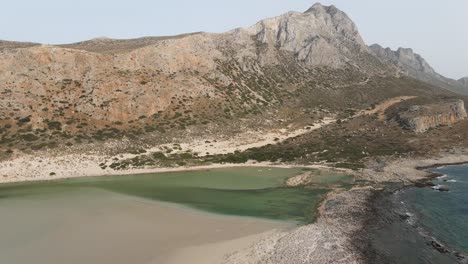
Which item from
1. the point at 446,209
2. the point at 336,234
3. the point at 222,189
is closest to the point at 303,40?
the point at 222,189

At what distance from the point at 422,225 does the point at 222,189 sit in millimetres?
29434


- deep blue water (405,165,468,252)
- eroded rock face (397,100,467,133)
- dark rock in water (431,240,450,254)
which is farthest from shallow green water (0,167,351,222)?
eroded rock face (397,100,467,133)

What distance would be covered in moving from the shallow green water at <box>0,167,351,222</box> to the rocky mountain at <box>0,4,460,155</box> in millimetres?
22099

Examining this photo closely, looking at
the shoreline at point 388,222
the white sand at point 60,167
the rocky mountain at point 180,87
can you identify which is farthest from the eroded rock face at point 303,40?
the shoreline at point 388,222

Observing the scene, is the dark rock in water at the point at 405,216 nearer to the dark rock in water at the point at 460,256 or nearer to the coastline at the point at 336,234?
the coastline at the point at 336,234

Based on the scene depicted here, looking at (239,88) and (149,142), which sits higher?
(239,88)

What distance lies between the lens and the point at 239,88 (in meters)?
134

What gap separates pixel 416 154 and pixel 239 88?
66130 mm

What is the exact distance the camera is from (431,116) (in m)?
108

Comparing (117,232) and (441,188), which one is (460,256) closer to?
(441,188)

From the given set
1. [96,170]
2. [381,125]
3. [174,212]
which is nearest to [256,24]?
[381,125]

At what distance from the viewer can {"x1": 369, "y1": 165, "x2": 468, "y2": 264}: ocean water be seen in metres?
35.2

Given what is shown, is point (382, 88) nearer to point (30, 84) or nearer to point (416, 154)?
point (416, 154)

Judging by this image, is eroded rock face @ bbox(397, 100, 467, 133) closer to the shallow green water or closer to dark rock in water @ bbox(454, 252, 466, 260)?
the shallow green water
